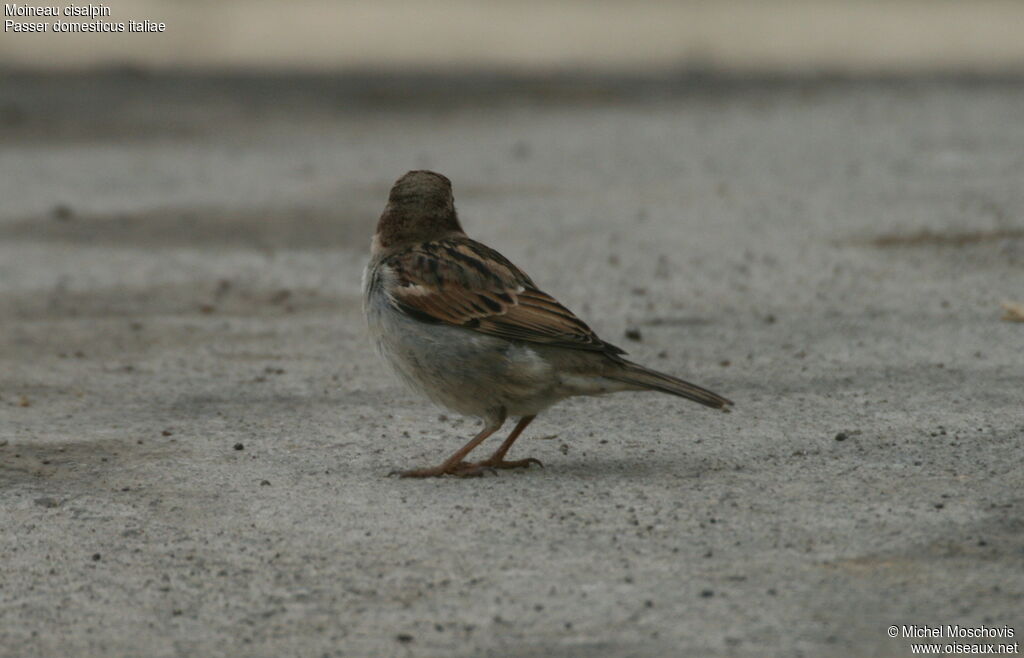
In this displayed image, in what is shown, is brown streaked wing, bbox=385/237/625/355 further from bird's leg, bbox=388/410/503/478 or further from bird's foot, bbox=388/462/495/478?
bird's foot, bbox=388/462/495/478

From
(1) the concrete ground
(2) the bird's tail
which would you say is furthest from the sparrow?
(1) the concrete ground

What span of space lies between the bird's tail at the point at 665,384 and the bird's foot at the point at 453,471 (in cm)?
64

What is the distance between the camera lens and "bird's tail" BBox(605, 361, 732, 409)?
6.25 m

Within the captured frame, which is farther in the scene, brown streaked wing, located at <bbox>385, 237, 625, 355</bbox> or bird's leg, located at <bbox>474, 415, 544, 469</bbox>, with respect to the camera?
bird's leg, located at <bbox>474, 415, 544, 469</bbox>

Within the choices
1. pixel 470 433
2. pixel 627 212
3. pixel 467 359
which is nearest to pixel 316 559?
pixel 467 359

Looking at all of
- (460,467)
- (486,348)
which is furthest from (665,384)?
(460,467)

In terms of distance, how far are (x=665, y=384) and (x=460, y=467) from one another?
3.01 ft

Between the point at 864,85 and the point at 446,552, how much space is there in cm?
1513

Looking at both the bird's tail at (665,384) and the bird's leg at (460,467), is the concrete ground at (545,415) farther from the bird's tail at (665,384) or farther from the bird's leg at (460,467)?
the bird's tail at (665,384)

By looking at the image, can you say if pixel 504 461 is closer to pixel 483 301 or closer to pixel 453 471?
pixel 453 471

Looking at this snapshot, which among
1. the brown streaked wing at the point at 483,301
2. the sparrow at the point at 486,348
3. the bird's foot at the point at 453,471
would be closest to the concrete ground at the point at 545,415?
the bird's foot at the point at 453,471

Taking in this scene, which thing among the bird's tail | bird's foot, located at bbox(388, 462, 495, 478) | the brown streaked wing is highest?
the brown streaked wing

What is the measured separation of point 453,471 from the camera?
654 centimetres

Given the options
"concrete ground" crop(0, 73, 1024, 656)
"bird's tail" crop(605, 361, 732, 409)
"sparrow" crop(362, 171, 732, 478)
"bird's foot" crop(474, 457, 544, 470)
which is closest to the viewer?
"concrete ground" crop(0, 73, 1024, 656)
